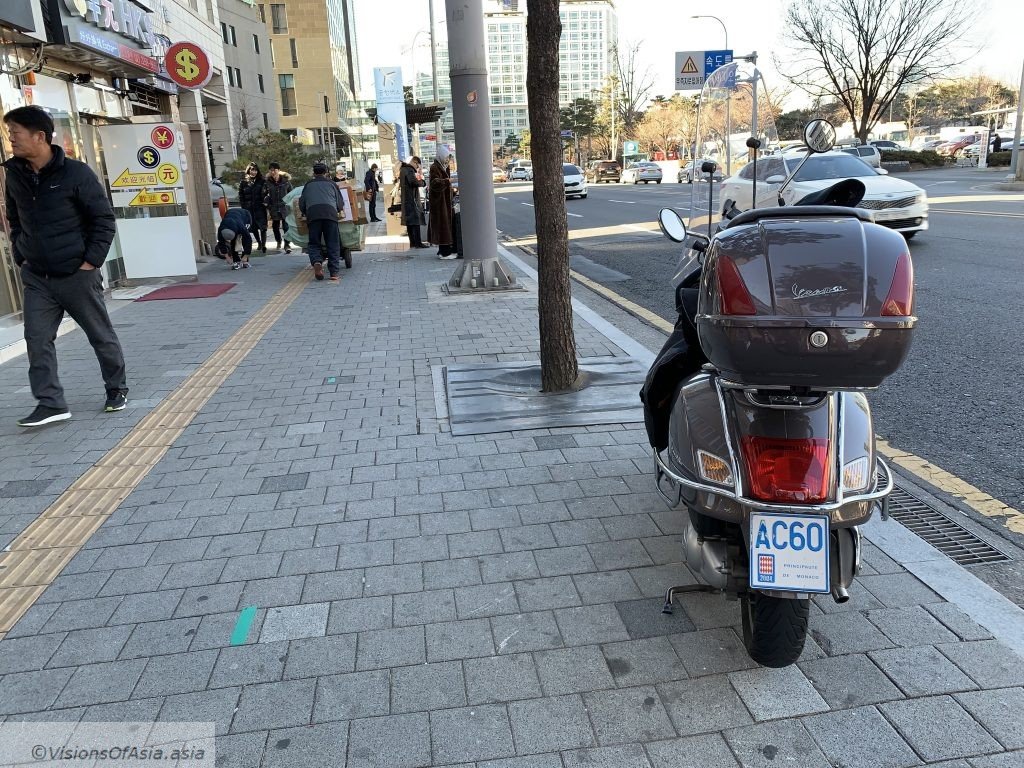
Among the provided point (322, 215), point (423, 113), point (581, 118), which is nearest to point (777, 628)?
point (322, 215)

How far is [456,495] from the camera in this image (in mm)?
4012

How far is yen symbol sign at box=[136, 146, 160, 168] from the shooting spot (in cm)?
1138

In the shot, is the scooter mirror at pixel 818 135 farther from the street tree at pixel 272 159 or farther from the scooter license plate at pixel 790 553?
the street tree at pixel 272 159

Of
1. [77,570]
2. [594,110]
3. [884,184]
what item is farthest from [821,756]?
[594,110]

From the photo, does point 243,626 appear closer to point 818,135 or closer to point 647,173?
point 818,135

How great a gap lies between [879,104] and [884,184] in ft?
126

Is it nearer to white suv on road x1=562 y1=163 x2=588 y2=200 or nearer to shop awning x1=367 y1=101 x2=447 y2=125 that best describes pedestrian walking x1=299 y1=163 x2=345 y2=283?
shop awning x1=367 y1=101 x2=447 y2=125

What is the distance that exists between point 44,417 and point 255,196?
1098cm

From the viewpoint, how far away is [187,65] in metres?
12.3

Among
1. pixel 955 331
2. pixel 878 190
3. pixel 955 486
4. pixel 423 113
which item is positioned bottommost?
pixel 955 486

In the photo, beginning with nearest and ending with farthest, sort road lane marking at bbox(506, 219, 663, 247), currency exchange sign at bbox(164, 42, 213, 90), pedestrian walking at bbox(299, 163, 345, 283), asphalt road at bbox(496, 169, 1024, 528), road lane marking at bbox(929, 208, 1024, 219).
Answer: asphalt road at bbox(496, 169, 1024, 528) → pedestrian walking at bbox(299, 163, 345, 283) → currency exchange sign at bbox(164, 42, 213, 90) → road lane marking at bbox(929, 208, 1024, 219) → road lane marking at bbox(506, 219, 663, 247)

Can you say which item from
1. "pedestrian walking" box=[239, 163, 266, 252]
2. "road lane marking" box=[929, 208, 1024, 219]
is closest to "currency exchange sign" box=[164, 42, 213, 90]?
"pedestrian walking" box=[239, 163, 266, 252]

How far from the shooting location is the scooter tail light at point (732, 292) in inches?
87.8

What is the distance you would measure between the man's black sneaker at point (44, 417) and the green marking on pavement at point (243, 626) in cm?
319
